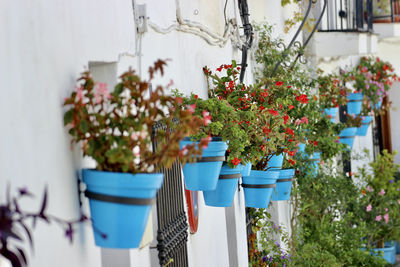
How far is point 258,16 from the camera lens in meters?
8.88

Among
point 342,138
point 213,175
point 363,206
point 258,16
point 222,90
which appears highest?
point 258,16

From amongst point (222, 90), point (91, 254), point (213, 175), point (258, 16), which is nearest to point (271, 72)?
point (258, 16)

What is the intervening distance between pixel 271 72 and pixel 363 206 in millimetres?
4834

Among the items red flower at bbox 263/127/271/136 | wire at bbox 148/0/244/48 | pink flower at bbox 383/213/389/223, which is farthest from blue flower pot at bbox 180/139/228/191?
pink flower at bbox 383/213/389/223

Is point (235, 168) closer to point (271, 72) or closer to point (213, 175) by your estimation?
point (213, 175)

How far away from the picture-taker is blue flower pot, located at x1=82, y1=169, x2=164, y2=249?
2990 mm

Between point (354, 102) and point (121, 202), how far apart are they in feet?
32.8

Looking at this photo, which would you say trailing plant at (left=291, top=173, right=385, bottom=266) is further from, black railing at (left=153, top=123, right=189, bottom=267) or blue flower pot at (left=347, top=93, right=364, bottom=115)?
black railing at (left=153, top=123, right=189, bottom=267)

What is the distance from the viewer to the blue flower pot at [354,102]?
1250cm

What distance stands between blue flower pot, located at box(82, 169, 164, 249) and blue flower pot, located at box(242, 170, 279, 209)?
3314mm

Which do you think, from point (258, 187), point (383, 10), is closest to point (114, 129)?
point (258, 187)

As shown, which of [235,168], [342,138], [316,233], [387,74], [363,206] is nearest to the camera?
[235,168]

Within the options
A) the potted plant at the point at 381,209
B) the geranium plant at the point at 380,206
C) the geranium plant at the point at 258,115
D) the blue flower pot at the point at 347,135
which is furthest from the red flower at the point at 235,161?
the geranium plant at the point at 380,206

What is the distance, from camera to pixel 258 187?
20.8ft
